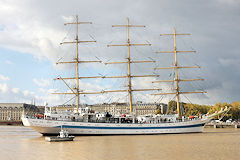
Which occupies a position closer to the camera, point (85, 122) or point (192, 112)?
point (85, 122)

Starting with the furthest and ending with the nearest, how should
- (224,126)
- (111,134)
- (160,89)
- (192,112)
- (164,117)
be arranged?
(192,112) < (224,126) < (160,89) < (164,117) < (111,134)

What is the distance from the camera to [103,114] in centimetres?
5709

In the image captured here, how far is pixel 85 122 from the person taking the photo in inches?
2141

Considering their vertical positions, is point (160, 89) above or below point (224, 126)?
above

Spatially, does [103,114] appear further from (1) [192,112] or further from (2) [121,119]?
(1) [192,112]

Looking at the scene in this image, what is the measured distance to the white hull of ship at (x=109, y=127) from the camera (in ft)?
171

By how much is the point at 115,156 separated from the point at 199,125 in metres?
40.9

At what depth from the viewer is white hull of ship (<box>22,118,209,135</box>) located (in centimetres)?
5216

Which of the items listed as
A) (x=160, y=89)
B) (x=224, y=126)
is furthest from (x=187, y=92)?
(x=224, y=126)

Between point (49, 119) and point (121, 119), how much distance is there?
1481cm

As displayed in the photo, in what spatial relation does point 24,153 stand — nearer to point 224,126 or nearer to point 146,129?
point 146,129

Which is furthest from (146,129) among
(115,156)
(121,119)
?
(115,156)

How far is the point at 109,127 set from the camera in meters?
56.7

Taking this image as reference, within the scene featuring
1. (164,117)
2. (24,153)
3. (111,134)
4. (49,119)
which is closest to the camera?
(24,153)
